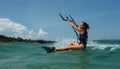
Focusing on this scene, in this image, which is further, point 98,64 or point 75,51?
point 75,51

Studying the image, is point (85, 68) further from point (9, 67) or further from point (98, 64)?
point (9, 67)

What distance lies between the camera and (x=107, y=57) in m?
14.2

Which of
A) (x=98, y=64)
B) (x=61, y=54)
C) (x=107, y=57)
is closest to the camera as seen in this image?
(x=98, y=64)

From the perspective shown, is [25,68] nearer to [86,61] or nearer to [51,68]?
[51,68]

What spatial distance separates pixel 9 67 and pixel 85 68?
3239 millimetres

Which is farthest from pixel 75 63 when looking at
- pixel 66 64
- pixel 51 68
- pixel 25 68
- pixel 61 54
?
pixel 61 54

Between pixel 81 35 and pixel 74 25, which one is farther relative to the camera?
pixel 74 25

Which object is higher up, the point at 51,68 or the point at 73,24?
the point at 73,24

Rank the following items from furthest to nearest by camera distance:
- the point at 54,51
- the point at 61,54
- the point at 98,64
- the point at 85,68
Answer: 1. the point at 54,51
2. the point at 61,54
3. the point at 98,64
4. the point at 85,68

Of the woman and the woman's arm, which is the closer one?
the woman

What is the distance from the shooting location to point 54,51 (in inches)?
637

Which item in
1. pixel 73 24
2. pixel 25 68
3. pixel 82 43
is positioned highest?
pixel 73 24

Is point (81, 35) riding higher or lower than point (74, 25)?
lower

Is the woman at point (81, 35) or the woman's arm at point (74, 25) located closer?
the woman at point (81, 35)
